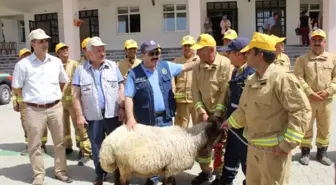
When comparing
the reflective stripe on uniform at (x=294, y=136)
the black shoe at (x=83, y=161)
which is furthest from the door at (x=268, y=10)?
the reflective stripe on uniform at (x=294, y=136)

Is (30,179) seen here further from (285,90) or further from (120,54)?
(120,54)

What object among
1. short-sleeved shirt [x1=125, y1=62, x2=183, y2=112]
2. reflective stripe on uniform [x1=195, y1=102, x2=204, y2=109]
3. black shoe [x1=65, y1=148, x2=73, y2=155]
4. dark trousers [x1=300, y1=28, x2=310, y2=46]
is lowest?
black shoe [x1=65, y1=148, x2=73, y2=155]

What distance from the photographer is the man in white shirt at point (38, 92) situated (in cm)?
565

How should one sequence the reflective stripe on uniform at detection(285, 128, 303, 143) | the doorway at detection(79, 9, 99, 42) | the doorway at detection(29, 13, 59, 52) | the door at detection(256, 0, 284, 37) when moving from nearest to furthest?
1. the reflective stripe on uniform at detection(285, 128, 303, 143)
2. the door at detection(256, 0, 284, 37)
3. the doorway at detection(79, 9, 99, 42)
4. the doorway at detection(29, 13, 59, 52)

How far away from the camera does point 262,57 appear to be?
3.41 metres

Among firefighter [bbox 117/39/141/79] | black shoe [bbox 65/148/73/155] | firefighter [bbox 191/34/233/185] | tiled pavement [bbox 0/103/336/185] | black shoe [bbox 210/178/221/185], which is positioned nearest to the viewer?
firefighter [bbox 191/34/233/185]

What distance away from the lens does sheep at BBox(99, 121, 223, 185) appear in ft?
14.8

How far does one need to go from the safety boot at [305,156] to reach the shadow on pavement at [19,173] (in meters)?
4.32

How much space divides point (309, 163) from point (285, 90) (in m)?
3.64

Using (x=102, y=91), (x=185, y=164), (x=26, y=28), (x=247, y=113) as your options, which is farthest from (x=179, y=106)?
(x=26, y=28)

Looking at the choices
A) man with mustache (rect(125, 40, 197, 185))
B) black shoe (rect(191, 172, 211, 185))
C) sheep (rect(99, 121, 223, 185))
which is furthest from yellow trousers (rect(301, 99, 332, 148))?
man with mustache (rect(125, 40, 197, 185))

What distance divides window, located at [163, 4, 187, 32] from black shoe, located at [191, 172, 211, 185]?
1807 cm

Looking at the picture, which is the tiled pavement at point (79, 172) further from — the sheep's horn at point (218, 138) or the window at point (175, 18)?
the window at point (175, 18)

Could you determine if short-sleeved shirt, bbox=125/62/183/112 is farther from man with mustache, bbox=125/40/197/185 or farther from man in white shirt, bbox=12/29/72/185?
man in white shirt, bbox=12/29/72/185
